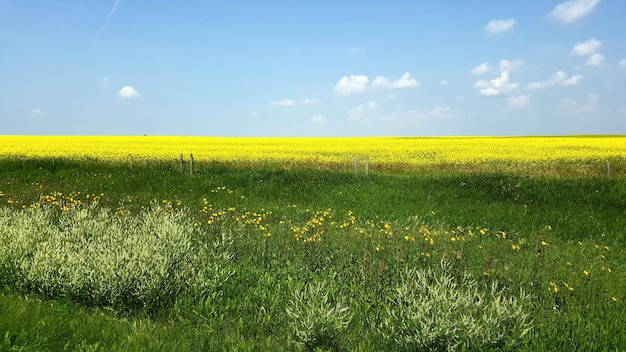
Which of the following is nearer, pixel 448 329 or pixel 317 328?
pixel 448 329

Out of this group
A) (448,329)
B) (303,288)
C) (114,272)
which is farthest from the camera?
(303,288)

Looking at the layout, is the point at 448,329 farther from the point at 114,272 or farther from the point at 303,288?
the point at 114,272

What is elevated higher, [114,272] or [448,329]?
[114,272]

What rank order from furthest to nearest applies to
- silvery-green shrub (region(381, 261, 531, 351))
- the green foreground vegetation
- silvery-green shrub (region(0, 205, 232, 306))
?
silvery-green shrub (region(0, 205, 232, 306)) < the green foreground vegetation < silvery-green shrub (region(381, 261, 531, 351))

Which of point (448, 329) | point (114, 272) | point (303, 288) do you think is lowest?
point (303, 288)

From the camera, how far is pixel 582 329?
5426 millimetres

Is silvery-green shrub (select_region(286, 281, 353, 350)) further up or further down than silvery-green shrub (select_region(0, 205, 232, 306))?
further down

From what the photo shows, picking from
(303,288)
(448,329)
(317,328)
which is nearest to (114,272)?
(303,288)

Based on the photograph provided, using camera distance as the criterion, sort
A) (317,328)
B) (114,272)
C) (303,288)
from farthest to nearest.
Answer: (303,288)
(114,272)
(317,328)

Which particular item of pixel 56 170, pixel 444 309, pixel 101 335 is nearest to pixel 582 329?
pixel 444 309

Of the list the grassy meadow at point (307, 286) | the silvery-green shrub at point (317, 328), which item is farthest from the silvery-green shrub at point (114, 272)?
the silvery-green shrub at point (317, 328)

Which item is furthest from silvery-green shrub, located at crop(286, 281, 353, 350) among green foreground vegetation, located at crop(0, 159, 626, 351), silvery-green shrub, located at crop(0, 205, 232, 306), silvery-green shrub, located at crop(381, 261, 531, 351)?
silvery-green shrub, located at crop(0, 205, 232, 306)

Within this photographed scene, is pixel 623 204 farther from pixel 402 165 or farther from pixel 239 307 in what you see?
pixel 239 307

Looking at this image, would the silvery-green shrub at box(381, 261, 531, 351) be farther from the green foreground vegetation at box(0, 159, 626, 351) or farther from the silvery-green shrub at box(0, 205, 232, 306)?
the silvery-green shrub at box(0, 205, 232, 306)
